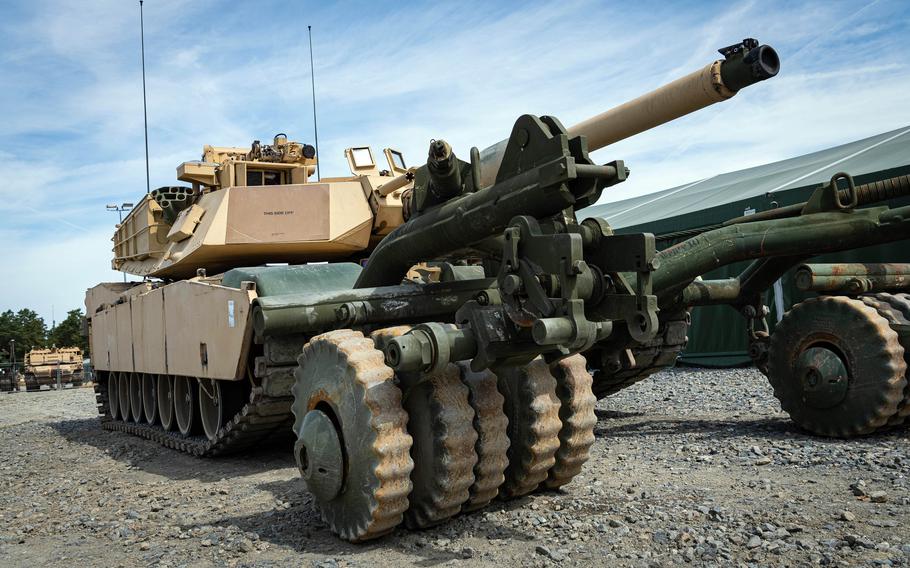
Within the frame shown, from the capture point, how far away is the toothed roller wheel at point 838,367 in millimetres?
6859

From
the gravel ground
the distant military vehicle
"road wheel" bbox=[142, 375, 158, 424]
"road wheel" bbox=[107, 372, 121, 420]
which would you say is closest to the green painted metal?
the gravel ground

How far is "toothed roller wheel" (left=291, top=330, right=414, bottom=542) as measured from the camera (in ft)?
14.6

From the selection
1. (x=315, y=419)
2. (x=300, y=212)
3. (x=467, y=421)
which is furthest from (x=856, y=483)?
(x=300, y=212)

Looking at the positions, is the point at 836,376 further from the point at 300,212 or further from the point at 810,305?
the point at 300,212

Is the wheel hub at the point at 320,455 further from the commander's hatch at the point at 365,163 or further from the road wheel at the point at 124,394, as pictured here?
the road wheel at the point at 124,394

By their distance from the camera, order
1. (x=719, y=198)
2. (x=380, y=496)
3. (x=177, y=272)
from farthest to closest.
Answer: (x=719, y=198) < (x=177, y=272) < (x=380, y=496)

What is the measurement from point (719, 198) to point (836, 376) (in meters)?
9.73

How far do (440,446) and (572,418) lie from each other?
117cm

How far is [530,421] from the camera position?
5074 millimetres

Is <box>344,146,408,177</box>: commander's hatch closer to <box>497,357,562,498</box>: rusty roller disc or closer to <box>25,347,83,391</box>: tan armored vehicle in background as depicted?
<box>497,357,562,498</box>: rusty roller disc

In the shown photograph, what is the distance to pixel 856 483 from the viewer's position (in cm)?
550

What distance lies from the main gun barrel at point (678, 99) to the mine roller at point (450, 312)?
0.5 inches

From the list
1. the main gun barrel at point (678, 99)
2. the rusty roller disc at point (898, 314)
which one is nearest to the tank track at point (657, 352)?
the rusty roller disc at point (898, 314)

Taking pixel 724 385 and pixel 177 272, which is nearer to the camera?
pixel 177 272
